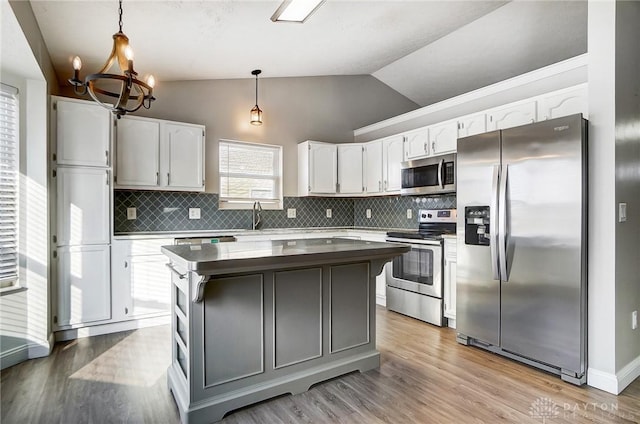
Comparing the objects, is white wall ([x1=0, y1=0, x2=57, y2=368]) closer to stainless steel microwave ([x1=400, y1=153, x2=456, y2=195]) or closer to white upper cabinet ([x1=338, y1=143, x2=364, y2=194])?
white upper cabinet ([x1=338, y1=143, x2=364, y2=194])

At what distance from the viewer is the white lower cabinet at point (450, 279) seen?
3.53 metres

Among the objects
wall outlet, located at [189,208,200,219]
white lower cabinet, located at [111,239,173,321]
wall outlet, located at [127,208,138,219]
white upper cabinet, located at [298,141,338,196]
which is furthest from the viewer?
white upper cabinet, located at [298,141,338,196]

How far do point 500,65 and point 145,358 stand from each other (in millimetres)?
5012

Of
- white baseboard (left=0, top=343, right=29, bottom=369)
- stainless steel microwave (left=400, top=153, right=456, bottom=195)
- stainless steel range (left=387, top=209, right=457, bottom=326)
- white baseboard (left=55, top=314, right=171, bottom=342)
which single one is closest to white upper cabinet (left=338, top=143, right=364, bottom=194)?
stainless steel microwave (left=400, top=153, right=456, bottom=195)

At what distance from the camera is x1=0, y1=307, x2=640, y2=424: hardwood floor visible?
6.66ft

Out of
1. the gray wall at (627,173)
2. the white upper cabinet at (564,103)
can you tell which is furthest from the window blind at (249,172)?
the gray wall at (627,173)

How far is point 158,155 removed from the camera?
12.8ft

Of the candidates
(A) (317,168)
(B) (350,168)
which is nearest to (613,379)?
(B) (350,168)

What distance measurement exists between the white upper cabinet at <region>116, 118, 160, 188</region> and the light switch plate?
13.5ft

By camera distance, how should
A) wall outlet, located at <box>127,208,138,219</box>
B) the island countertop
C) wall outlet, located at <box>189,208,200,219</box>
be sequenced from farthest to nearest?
wall outlet, located at <box>189,208,200,219</box>, wall outlet, located at <box>127,208,138,219</box>, the island countertop

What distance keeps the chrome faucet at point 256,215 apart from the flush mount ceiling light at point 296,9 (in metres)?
2.63

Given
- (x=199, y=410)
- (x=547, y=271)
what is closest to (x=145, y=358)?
(x=199, y=410)

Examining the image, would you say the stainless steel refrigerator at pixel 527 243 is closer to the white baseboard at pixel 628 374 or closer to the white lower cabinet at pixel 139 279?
the white baseboard at pixel 628 374

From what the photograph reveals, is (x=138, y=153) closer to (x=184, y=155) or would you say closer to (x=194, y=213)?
(x=184, y=155)
